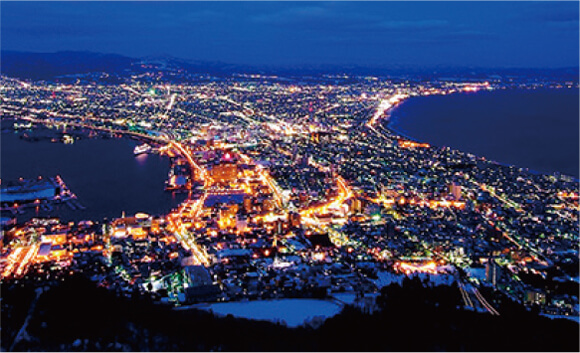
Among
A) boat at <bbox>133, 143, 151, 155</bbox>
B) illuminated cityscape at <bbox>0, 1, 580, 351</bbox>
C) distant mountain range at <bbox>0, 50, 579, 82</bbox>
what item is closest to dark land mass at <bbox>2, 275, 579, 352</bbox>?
illuminated cityscape at <bbox>0, 1, 580, 351</bbox>

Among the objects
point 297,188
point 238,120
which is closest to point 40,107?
point 238,120

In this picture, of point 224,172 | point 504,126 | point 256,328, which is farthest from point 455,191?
point 504,126

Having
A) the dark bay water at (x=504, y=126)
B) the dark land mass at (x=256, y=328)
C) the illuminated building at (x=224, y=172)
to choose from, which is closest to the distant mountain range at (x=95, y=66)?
the dark bay water at (x=504, y=126)

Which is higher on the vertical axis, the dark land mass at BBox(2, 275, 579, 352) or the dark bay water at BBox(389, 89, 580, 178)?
the dark land mass at BBox(2, 275, 579, 352)

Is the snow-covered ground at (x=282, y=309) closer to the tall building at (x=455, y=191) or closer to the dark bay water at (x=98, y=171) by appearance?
the dark bay water at (x=98, y=171)

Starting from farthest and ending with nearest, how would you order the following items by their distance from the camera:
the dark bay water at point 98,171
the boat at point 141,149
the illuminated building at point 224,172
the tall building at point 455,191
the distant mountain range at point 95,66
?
the distant mountain range at point 95,66
the boat at point 141,149
the illuminated building at point 224,172
the tall building at point 455,191
the dark bay water at point 98,171

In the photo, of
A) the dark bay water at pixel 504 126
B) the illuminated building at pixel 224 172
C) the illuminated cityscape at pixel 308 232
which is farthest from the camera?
the dark bay water at pixel 504 126

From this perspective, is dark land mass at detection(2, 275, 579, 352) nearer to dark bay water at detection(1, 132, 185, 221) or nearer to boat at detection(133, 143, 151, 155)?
dark bay water at detection(1, 132, 185, 221)
